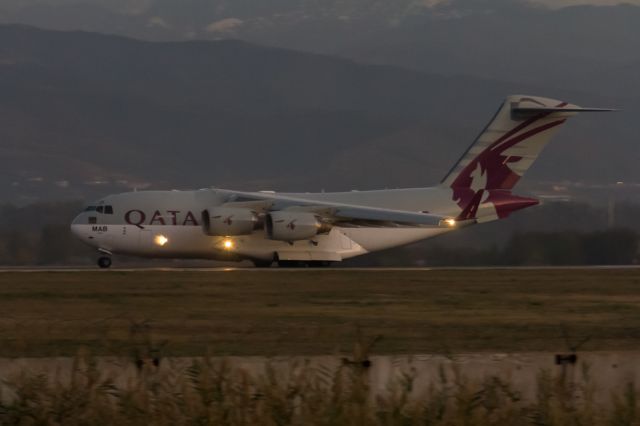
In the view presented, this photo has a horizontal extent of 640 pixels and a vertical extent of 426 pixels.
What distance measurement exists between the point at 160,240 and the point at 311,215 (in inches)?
157

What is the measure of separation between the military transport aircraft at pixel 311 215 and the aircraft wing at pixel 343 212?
26mm

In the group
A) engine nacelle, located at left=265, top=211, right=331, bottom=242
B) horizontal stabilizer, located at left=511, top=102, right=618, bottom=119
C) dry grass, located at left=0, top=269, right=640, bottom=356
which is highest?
horizontal stabilizer, located at left=511, top=102, right=618, bottom=119

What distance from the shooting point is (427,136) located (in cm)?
13250

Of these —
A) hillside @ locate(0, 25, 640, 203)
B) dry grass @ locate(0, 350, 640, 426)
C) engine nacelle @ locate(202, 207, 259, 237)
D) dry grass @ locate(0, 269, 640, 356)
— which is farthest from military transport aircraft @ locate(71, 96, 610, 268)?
hillside @ locate(0, 25, 640, 203)

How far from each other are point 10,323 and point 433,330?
20.2 feet

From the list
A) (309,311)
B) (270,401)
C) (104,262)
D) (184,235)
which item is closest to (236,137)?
(104,262)

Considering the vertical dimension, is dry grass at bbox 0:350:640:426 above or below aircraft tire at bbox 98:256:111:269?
below

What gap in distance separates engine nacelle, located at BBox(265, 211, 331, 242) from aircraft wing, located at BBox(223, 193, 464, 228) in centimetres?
47

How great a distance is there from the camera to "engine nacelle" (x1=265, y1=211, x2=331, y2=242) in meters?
34.9

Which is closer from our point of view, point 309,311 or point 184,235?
point 309,311

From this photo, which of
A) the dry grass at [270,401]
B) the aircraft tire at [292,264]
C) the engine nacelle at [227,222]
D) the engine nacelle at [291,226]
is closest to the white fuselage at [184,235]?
the aircraft tire at [292,264]

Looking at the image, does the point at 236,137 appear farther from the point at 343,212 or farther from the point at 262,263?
the point at 343,212

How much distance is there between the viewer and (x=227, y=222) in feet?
114

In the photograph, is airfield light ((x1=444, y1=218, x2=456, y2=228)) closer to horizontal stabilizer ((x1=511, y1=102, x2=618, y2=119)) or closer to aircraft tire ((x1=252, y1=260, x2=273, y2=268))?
horizontal stabilizer ((x1=511, y1=102, x2=618, y2=119))
